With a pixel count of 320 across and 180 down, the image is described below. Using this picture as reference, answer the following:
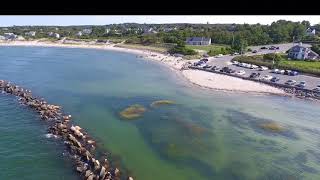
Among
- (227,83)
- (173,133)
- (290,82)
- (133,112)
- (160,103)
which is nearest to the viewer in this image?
(173,133)

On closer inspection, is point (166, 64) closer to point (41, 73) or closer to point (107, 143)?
point (41, 73)

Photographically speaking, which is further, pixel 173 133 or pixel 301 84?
pixel 301 84

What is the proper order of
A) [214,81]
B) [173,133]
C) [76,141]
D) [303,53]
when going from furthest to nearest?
[303,53], [214,81], [173,133], [76,141]

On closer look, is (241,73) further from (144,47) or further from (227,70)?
(144,47)

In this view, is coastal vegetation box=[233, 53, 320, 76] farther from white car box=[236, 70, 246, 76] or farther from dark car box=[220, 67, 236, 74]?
dark car box=[220, 67, 236, 74]

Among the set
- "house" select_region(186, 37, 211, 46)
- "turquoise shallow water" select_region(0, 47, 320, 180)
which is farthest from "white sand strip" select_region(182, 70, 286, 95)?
"house" select_region(186, 37, 211, 46)

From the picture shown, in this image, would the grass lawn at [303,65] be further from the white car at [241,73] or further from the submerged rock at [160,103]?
the submerged rock at [160,103]

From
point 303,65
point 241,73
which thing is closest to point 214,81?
point 241,73
